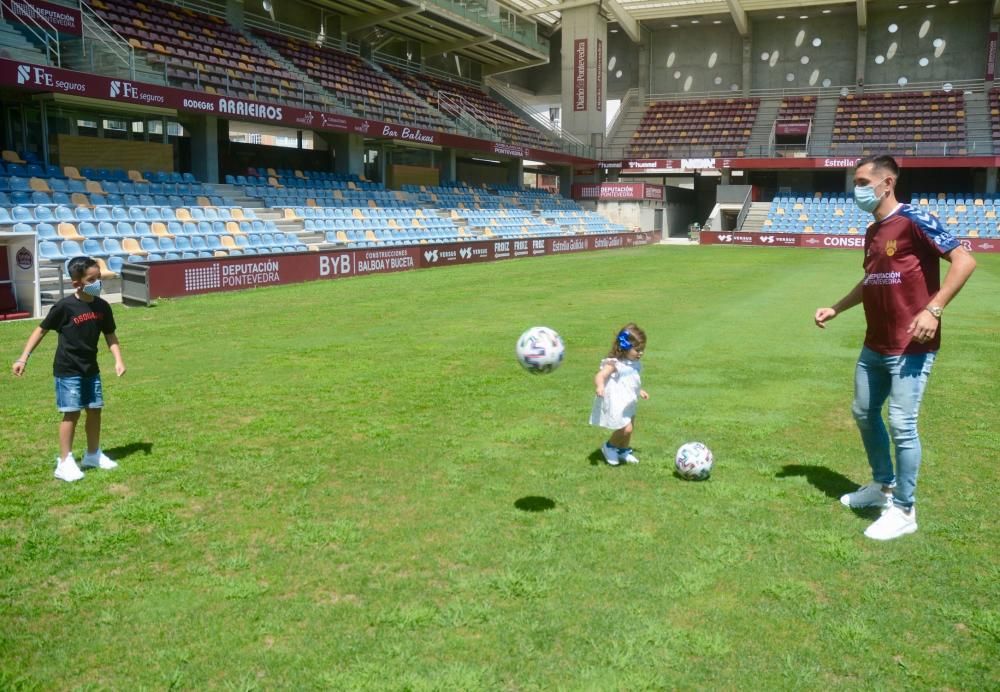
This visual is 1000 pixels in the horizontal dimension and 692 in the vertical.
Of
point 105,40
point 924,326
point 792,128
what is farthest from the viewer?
point 792,128

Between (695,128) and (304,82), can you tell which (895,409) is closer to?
(304,82)

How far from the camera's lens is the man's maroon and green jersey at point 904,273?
5.32 meters

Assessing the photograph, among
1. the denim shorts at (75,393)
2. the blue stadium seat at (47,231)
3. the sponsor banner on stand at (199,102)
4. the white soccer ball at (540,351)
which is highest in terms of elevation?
the sponsor banner on stand at (199,102)

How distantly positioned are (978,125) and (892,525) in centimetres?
5688

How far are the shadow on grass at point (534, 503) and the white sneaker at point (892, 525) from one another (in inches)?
91.3

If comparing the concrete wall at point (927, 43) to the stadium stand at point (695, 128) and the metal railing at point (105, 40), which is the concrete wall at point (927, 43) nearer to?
the stadium stand at point (695, 128)

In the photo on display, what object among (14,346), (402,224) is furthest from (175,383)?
(402,224)

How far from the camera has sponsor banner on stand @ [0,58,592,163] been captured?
22077mm

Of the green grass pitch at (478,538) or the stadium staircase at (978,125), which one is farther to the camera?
the stadium staircase at (978,125)

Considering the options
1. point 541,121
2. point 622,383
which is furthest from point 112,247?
point 541,121

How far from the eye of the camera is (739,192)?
55.2m

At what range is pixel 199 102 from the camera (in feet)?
90.3

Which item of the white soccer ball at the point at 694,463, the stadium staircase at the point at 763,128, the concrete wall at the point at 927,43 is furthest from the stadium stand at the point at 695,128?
the white soccer ball at the point at 694,463

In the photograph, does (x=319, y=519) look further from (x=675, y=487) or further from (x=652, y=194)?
(x=652, y=194)
